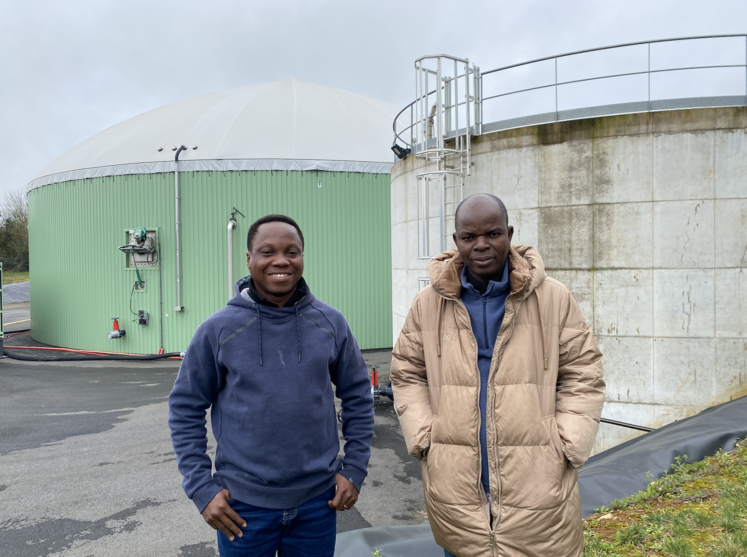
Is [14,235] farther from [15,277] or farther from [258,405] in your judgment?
[258,405]

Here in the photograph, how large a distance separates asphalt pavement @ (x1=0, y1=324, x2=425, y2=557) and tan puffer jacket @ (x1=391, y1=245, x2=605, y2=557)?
3.15m

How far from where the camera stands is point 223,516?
2.21 meters

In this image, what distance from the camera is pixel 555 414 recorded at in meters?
2.31

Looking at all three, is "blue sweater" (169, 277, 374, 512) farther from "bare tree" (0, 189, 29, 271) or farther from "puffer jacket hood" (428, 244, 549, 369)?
"bare tree" (0, 189, 29, 271)

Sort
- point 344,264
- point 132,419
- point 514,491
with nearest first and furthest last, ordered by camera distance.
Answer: point 514,491, point 132,419, point 344,264

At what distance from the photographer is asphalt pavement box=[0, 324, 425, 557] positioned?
15.6 ft

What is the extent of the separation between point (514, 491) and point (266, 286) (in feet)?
4.43

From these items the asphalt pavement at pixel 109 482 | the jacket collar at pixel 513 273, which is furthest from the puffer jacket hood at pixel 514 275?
the asphalt pavement at pixel 109 482

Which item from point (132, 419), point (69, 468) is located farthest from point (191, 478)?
point (132, 419)

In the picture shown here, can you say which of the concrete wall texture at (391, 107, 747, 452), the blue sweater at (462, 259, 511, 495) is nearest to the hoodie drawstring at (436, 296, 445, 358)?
the blue sweater at (462, 259, 511, 495)

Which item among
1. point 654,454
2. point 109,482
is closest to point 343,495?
point 654,454

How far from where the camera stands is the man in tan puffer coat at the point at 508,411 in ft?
7.21

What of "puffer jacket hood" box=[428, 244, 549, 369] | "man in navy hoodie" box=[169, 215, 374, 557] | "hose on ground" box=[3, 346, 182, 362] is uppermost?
"puffer jacket hood" box=[428, 244, 549, 369]

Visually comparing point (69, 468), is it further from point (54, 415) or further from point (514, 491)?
point (514, 491)
